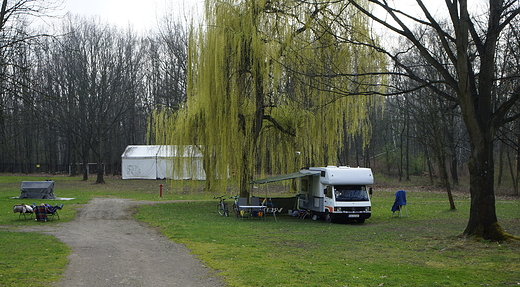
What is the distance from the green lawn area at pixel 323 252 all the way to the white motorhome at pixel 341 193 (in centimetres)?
56

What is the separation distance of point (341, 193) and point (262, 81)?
19.1 ft

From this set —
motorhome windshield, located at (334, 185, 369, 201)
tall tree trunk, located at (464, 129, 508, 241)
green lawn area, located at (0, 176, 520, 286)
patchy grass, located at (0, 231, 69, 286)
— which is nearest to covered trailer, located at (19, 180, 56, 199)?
green lawn area, located at (0, 176, 520, 286)

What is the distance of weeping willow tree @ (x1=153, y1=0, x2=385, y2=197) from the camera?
63.9ft

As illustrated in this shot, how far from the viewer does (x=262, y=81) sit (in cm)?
2028

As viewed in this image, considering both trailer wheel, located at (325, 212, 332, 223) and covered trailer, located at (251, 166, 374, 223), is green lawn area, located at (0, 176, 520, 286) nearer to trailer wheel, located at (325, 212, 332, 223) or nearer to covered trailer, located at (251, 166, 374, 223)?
trailer wheel, located at (325, 212, 332, 223)

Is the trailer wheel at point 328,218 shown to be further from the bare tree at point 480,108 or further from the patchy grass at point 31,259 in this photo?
the patchy grass at point 31,259

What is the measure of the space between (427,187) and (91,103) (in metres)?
33.6

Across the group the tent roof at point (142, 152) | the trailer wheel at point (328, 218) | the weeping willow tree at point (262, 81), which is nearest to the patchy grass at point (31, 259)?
→ the weeping willow tree at point (262, 81)

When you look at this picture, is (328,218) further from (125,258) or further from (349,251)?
(125,258)

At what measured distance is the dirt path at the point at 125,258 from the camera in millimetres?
8430

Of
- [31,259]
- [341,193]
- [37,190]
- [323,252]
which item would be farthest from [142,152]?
[323,252]

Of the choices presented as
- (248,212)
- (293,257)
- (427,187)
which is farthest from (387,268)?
(427,187)

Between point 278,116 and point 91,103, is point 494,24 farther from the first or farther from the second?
point 91,103

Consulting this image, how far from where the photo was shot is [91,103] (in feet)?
158
